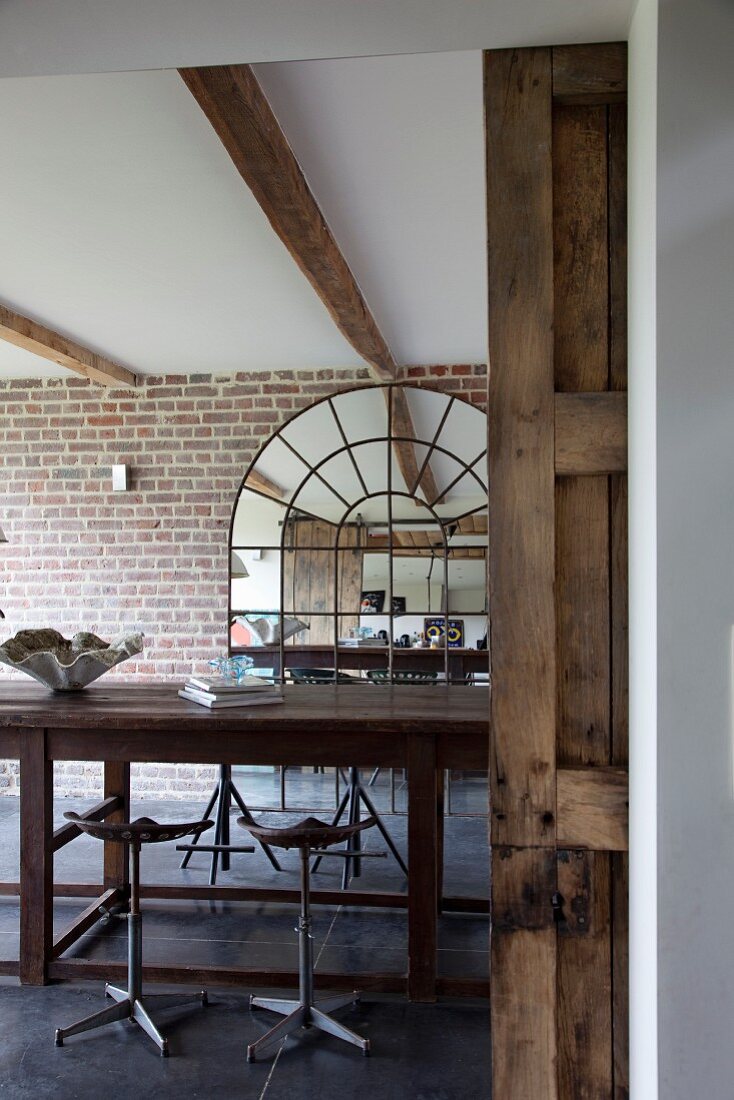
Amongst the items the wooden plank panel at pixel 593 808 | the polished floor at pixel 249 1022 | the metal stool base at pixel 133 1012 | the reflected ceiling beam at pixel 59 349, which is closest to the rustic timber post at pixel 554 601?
the wooden plank panel at pixel 593 808

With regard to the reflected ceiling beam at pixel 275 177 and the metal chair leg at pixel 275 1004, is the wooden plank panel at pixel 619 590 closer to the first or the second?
the reflected ceiling beam at pixel 275 177

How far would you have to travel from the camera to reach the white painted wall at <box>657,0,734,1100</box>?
139 cm

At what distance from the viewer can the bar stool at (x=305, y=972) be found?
2812 millimetres

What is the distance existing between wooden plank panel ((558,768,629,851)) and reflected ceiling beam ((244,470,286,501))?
13.6 ft

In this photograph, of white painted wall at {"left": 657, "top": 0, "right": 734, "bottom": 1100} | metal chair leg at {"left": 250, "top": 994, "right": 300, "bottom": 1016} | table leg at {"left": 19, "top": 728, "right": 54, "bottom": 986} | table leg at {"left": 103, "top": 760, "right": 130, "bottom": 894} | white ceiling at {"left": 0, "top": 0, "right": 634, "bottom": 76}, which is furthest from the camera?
table leg at {"left": 103, "top": 760, "right": 130, "bottom": 894}

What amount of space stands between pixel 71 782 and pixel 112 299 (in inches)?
127

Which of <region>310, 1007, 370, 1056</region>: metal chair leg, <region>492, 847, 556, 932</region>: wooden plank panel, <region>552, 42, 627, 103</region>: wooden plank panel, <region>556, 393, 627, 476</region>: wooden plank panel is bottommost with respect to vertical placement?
<region>310, 1007, 370, 1056</region>: metal chair leg

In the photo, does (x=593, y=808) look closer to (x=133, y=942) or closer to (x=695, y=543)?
(x=695, y=543)

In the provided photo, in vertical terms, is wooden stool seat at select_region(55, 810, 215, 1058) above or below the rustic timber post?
below

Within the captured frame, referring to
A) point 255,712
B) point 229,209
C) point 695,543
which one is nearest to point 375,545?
point 255,712

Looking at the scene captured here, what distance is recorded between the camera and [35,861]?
10.8ft

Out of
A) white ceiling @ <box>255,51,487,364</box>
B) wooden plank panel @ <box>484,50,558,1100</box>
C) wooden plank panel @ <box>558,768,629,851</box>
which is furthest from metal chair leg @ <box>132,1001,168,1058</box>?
white ceiling @ <box>255,51,487,364</box>

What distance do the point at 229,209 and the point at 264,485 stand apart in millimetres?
2581

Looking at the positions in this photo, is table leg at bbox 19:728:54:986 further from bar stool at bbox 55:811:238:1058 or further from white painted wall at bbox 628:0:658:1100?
white painted wall at bbox 628:0:658:1100
